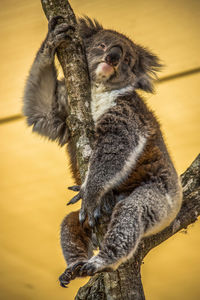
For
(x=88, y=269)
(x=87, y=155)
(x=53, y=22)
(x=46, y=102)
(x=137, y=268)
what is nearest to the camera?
(x=88, y=269)

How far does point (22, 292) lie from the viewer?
5.01 m

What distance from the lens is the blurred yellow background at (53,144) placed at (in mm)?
4242

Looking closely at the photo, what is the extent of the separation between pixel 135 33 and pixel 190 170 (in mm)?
1805

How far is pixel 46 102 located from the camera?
3.38m

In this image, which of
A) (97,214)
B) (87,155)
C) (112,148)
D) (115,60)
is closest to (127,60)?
(115,60)

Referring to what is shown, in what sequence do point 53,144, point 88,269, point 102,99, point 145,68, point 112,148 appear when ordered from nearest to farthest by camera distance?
point 88,269, point 112,148, point 102,99, point 145,68, point 53,144

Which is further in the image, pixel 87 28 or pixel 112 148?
pixel 87 28

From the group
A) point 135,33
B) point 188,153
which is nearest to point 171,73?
point 135,33

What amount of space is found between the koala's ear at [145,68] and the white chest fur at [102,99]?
181 millimetres

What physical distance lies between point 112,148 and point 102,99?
57 cm

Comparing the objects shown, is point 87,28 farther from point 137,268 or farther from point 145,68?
point 137,268

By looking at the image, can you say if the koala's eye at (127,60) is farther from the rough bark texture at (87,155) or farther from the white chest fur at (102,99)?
the rough bark texture at (87,155)

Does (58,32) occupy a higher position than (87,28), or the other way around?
(58,32)

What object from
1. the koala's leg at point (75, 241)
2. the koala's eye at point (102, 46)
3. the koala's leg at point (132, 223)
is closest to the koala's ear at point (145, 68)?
the koala's eye at point (102, 46)
